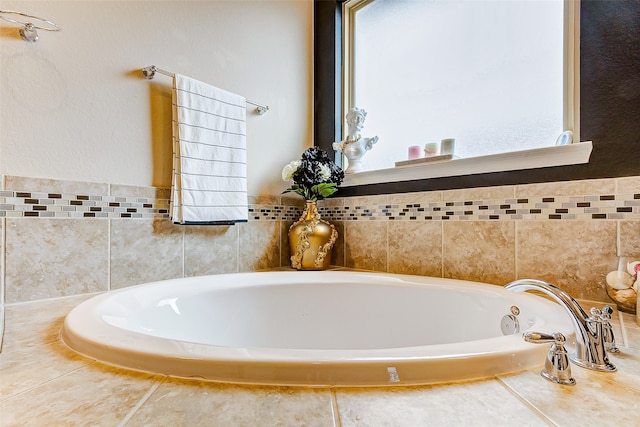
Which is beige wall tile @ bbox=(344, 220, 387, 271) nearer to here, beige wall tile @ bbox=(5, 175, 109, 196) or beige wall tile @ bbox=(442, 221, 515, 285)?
beige wall tile @ bbox=(442, 221, 515, 285)

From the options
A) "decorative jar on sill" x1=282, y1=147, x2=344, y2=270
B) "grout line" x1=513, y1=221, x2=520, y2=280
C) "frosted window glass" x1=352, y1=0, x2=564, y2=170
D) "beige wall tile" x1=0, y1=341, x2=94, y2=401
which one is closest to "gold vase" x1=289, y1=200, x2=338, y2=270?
"decorative jar on sill" x1=282, y1=147, x2=344, y2=270

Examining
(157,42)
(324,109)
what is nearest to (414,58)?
(324,109)

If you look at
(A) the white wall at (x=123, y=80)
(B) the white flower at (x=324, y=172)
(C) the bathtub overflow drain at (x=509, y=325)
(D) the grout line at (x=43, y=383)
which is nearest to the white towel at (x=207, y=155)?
(A) the white wall at (x=123, y=80)

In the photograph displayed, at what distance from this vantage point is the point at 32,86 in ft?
3.09

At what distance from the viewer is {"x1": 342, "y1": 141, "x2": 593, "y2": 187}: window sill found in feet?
3.29

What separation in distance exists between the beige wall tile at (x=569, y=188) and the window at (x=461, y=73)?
17cm

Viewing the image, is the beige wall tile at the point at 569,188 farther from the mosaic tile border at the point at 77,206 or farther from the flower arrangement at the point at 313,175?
the mosaic tile border at the point at 77,206

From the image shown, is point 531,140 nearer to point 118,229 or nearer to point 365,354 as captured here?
point 365,354

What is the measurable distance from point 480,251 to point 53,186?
4.80 ft

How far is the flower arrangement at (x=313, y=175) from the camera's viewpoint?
1.50 metres

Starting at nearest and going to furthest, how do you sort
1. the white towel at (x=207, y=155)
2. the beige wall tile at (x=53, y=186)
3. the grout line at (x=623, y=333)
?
the grout line at (x=623, y=333)
the beige wall tile at (x=53, y=186)
the white towel at (x=207, y=155)

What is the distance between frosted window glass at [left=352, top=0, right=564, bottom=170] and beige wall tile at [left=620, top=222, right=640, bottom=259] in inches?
14.6

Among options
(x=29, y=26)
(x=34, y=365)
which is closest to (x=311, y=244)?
(x=34, y=365)

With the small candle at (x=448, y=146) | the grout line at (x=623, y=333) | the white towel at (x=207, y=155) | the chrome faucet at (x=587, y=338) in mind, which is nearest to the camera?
the chrome faucet at (x=587, y=338)
